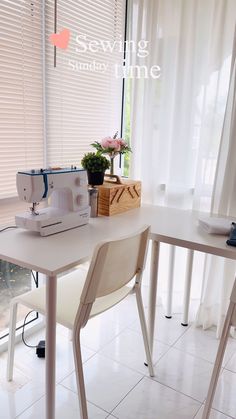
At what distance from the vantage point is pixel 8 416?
4.73 ft

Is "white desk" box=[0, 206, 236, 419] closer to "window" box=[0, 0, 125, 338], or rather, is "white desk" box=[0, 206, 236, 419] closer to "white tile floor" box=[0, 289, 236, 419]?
"white tile floor" box=[0, 289, 236, 419]

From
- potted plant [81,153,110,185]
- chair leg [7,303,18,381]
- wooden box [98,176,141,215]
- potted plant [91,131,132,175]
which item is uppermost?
potted plant [91,131,132,175]

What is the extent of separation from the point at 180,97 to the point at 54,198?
39.5 inches

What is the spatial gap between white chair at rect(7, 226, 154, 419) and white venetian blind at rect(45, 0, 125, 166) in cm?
84

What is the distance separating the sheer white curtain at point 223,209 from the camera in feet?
5.92

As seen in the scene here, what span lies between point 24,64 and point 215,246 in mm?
1314

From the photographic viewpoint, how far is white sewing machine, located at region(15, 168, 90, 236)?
4.48 feet

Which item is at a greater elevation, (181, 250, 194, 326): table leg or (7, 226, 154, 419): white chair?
(7, 226, 154, 419): white chair

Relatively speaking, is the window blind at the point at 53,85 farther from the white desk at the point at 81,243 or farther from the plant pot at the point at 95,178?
the white desk at the point at 81,243

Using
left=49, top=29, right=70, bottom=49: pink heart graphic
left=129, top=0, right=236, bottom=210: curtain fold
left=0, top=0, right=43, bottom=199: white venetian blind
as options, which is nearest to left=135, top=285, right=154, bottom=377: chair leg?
left=129, top=0, right=236, bottom=210: curtain fold

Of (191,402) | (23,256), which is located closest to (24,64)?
(23,256)

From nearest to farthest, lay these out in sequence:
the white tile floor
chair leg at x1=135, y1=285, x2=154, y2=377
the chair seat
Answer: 1. the chair seat
2. the white tile floor
3. chair leg at x1=135, y1=285, x2=154, y2=377

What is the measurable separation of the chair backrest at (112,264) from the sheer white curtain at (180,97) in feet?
2.63

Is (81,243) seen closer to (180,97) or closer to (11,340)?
(11,340)
